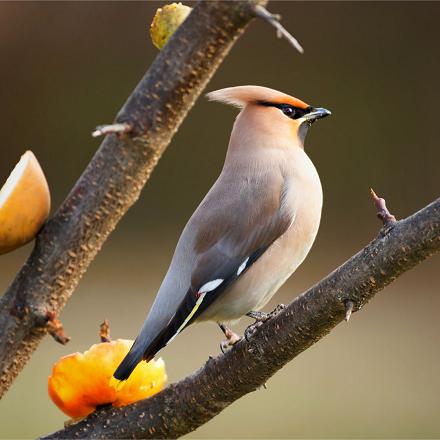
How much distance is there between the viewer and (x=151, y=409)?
139 cm

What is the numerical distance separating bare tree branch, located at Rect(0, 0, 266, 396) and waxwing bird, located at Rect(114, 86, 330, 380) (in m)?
0.42

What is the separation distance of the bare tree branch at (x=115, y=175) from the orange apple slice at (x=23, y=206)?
0.7 inches

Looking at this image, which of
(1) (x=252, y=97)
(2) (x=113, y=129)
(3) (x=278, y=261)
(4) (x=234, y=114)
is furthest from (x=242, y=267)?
(4) (x=234, y=114)

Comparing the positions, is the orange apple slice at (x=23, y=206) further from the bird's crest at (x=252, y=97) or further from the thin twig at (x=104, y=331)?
the bird's crest at (x=252, y=97)

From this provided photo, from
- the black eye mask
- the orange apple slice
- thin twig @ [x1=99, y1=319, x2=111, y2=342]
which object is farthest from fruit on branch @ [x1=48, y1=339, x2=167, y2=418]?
the black eye mask

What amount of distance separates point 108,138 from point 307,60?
15.8 feet

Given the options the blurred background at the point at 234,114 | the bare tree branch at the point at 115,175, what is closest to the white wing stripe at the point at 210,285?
the bare tree branch at the point at 115,175

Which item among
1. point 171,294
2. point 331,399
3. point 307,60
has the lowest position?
point 331,399

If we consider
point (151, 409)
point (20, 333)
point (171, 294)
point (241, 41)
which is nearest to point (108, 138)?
point (20, 333)

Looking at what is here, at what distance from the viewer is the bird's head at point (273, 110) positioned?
6.27ft

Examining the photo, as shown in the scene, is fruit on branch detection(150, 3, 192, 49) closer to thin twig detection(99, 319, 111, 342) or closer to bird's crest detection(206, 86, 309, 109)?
thin twig detection(99, 319, 111, 342)

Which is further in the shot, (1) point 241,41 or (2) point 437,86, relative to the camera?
(2) point 437,86

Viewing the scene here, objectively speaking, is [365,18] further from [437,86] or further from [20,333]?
[20,333]

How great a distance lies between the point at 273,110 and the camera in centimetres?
198
